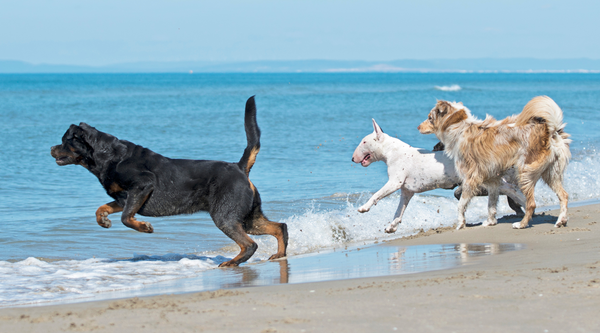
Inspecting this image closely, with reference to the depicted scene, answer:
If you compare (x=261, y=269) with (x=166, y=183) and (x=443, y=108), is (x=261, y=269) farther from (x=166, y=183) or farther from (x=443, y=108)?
(x=443, y=108)

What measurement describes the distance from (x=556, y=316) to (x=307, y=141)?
687 inches

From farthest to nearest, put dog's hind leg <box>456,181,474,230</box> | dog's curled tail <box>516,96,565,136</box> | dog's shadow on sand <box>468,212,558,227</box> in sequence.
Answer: dog's shadow on sand <box>468,212,558,227</box>
dog's hind leg <box>456,181,474,230</box>
dog's curled tail <box>516,96,565,136</box>

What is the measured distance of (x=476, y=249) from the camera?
6172mm

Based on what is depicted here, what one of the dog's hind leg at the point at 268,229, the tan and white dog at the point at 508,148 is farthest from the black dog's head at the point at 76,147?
the tan and white dog at the point at 508,148

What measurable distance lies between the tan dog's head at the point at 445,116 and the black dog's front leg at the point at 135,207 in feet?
11.8

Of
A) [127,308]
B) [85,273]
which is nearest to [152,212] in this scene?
[85,273]

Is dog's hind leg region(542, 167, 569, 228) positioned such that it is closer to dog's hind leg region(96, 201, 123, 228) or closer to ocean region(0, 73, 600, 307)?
ocean region(0, 73, 600, 307)

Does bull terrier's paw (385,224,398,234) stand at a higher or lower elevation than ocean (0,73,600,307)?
higher

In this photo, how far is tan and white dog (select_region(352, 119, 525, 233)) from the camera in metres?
7.91

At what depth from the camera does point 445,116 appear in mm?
7566

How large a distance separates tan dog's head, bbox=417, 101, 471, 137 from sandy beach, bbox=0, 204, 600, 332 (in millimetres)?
2869

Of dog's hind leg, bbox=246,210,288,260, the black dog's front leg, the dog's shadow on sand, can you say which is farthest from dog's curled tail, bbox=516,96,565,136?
the black dog's front leg

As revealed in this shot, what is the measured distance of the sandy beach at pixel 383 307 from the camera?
3.34 meters

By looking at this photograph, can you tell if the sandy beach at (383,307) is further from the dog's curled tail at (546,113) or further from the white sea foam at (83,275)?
the dog's curled tail at (546,113)
